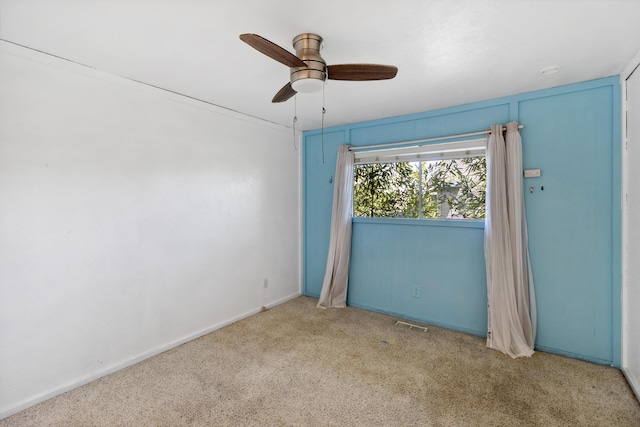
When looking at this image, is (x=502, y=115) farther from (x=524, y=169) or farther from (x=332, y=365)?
(x=332, y=365)

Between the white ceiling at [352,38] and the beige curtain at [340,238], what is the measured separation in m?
1.22

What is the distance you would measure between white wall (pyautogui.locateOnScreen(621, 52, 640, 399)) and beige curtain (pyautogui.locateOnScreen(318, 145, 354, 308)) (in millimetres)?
2419

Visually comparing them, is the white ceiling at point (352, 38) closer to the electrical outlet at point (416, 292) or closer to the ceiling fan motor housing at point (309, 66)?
the ceiling fan motor housing at point (309, 66)

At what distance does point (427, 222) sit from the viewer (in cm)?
338

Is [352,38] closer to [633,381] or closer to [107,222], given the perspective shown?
[107,222]

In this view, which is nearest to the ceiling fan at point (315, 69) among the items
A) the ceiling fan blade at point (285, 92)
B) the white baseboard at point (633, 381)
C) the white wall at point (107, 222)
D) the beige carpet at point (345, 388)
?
the ceiling fan blade at point (285, 92)

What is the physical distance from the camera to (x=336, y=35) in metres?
1.84

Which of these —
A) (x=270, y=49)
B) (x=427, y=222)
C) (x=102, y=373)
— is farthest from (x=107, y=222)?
(x=427, y=222)

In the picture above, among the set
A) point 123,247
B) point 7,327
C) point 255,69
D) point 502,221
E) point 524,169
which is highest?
point 255,69

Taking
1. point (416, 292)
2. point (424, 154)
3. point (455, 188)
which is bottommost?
point (416, 292)

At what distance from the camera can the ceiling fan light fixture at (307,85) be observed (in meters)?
1.81

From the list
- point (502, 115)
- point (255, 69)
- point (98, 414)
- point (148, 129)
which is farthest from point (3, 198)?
point (502, 115)

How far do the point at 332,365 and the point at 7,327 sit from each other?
2.21m

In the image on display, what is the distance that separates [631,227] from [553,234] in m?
0.50
